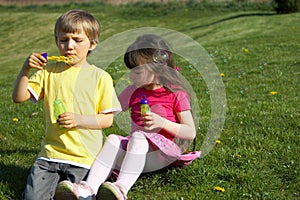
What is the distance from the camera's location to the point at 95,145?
12.6 ft

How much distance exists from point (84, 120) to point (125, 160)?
43cm

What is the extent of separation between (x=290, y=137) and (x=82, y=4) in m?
30.7

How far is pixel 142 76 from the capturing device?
404cm

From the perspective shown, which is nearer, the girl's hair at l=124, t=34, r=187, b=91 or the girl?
the girl

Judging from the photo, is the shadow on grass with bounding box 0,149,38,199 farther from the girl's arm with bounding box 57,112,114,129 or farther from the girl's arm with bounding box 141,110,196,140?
the girl's arm with bounding box 141,110,196,140

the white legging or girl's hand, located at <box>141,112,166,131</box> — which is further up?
girl's hand, located at <box>141,112,166,131</box>

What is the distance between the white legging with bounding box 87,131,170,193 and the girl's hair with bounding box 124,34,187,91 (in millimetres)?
532

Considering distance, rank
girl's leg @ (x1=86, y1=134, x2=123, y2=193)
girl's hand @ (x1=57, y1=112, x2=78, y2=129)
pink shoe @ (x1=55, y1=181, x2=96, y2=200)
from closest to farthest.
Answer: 1. pink shoe @ (x1=55, y1=181, x2=96, y2=200)
2. girl's hand @ (x1=57, y1=112, x2=78, y2=129)
3. girl's leg @ (x1=86, y1=134, x2=123, y2=193)

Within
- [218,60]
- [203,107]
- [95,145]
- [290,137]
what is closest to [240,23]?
[218,60]

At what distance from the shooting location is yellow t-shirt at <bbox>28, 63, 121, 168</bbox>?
12.4 ft

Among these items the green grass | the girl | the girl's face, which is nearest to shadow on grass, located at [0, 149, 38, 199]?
the green grass

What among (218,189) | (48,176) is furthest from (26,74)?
(218,189)

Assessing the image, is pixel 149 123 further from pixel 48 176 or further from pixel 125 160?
pixel 48 176

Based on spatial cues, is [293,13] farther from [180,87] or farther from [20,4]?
[20,4]
